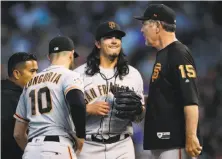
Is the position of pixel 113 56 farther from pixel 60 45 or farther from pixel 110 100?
pixel 60 45

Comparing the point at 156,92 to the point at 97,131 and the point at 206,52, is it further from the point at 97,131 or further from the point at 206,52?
the point at 206,52

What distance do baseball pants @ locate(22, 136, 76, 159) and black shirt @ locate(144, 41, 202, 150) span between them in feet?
2.01

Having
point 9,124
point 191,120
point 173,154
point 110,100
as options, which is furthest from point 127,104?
point 9,124

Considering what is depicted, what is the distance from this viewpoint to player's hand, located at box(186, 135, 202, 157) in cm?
373

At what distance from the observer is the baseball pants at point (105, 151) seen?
15.1ft

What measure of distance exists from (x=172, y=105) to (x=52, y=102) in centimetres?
95

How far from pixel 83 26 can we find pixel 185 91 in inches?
232

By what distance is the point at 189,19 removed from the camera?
9492 millimetres

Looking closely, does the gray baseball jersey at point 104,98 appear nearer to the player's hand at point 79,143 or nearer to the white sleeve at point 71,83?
the player's hand at point 79,143

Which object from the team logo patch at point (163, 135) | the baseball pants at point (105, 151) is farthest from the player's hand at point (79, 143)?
the team logo patch at point (163, 135)

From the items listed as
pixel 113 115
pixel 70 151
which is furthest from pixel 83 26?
pixel 70 151

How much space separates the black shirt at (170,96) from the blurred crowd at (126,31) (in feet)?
15.3

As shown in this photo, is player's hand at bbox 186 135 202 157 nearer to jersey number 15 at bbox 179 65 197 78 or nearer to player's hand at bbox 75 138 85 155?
jersey number 15 at bbox 179 65 197 78

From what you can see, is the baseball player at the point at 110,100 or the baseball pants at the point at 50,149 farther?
the baseball player at the point at 110,100
